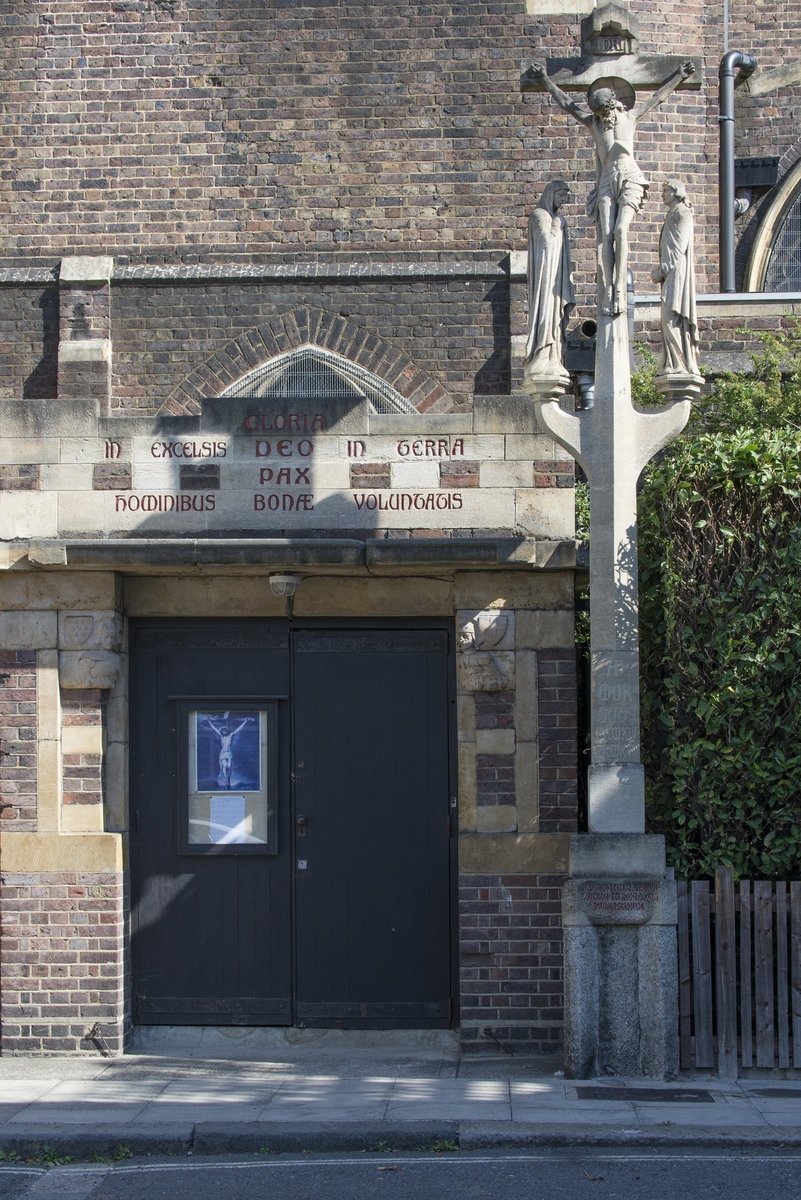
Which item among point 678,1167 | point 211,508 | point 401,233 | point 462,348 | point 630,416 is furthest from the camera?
point 401,233

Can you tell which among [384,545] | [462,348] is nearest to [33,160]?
[462,348]

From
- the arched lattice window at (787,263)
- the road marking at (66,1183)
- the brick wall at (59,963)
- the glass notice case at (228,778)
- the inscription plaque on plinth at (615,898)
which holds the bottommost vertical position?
the road marking at (66,1183)

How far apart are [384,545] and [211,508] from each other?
1.19m

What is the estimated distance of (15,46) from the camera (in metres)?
12.2

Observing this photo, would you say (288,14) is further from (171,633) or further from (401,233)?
(171,633)

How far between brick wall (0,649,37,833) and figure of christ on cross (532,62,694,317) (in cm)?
427

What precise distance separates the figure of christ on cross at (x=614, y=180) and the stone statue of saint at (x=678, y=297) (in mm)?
241

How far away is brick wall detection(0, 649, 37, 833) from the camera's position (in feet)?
27.6

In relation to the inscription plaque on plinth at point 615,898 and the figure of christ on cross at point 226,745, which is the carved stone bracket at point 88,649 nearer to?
the figure of christ on cross at point 226,745

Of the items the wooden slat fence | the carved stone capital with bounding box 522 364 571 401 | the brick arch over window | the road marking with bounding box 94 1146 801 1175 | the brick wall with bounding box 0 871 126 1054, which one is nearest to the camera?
the road marking with bounding box 94 1146 801 1175

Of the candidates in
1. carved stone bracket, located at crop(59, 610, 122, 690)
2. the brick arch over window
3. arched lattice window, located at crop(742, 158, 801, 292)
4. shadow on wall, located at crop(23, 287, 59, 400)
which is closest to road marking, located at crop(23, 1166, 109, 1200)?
carved stone bracket, located at crop(59, 610, 122, 690)

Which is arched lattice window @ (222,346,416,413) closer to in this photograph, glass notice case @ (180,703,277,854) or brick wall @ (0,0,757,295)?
brick wall @ (0,0,757,295)

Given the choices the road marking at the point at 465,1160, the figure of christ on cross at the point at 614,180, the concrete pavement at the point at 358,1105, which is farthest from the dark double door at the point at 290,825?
the figure of christ on cross at the point at 614,180

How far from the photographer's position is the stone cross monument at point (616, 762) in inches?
293
